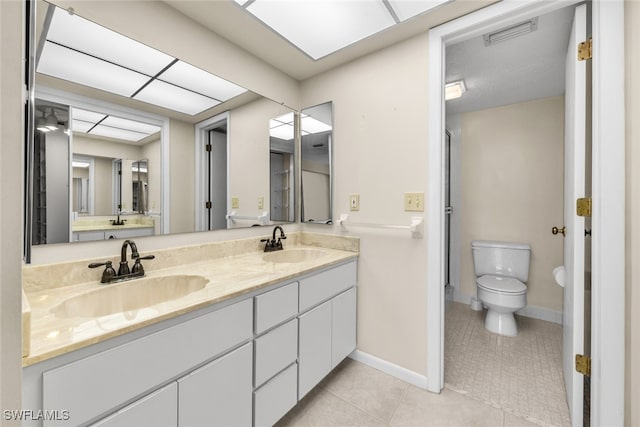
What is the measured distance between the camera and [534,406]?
1.49 m

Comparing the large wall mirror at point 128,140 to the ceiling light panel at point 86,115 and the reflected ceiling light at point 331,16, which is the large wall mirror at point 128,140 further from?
the reflected ceiling light at point 331,16

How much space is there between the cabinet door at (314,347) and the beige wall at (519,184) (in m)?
2.15

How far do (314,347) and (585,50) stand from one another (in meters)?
2.00

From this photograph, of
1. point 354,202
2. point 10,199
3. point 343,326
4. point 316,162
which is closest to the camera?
point 10,199

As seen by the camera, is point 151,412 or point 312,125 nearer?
point 151,412

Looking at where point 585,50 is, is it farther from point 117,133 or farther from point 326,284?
A: point 117,133

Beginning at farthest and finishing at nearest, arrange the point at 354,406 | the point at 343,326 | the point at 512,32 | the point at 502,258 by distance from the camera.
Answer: the point at 502,258, the point at 343,326, the point at 512,32, the point at 354,406

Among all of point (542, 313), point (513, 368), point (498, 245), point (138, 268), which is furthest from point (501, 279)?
point (138, 268)

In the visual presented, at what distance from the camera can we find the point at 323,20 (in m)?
1.51

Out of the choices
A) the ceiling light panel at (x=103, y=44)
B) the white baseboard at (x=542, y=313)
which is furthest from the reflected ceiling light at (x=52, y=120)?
the white baseboard at (x=542, y=313)

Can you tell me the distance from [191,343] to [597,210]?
1.74 metres

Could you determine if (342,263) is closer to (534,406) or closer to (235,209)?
(235,209)

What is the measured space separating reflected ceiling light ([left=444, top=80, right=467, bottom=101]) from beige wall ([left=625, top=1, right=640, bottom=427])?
4.03 feet

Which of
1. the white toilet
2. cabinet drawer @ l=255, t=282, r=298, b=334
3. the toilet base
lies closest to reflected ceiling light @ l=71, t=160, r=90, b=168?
cabinet drawer @ l=255, t=282, r=298, b=334
